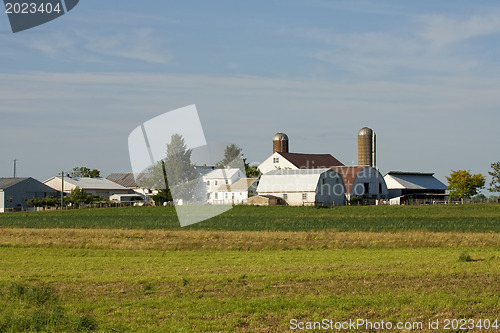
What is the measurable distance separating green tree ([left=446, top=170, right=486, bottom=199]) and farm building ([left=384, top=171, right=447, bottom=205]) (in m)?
1.84

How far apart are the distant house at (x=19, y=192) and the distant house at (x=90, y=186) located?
462 centimetres

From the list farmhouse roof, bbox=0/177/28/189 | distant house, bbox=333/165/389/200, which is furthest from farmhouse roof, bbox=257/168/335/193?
farmhouse roof, bbox=0/177/28/189

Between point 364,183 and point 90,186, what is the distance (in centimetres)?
4656

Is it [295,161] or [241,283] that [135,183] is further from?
[241,283]

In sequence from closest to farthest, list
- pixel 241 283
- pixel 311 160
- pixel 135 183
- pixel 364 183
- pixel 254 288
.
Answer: pixel 254 288, pixel 241 283, pixel 364 183, pixel 311 160, pixel 135 183

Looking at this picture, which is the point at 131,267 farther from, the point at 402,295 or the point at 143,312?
the point at 402,295

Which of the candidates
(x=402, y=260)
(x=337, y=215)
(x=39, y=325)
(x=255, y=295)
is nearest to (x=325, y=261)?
(x=402, y=260)

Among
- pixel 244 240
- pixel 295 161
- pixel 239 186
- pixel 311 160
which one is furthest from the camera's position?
pixel 311 160

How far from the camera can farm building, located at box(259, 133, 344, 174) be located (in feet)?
336

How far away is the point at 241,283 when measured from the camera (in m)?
17.3

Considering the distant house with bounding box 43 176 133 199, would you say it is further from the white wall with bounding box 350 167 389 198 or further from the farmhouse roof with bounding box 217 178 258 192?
the white wall with bounding box 350 167 389 198

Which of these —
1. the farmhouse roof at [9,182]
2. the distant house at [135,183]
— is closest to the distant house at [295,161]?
the distant house at [135,183]

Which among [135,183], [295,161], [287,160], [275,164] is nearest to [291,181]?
[287,160]

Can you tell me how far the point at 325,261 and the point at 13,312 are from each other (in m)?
12.1
